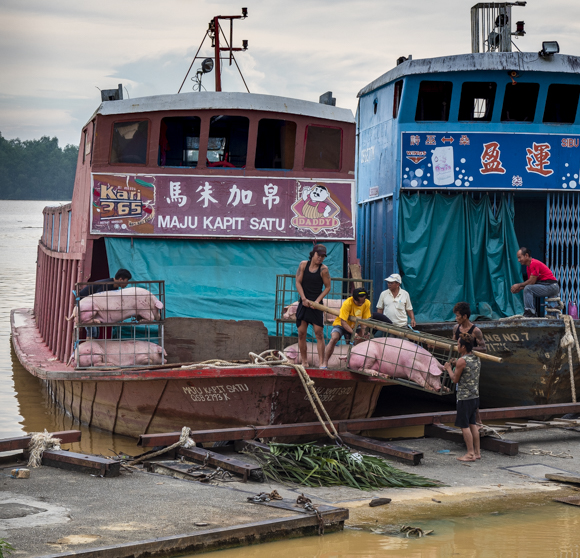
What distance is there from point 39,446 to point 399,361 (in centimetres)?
388

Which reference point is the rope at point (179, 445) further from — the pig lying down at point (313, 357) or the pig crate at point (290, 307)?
the pig crate at point (290, 307)

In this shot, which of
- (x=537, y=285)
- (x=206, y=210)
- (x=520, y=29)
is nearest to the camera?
(x=206, y=210)

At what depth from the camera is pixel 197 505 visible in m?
6.20

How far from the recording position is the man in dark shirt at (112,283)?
9664mm

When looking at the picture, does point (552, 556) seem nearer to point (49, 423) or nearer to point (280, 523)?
point (280, 523)

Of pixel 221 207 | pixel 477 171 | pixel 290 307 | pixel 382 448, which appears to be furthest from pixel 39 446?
pixel 477 171

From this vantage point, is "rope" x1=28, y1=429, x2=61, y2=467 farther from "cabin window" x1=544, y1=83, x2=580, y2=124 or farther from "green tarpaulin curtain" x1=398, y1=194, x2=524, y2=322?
"cabin window" x1=544, y1=83, x2=580, y2=124

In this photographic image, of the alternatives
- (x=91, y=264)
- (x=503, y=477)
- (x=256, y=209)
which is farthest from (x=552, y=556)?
(x=91, y=264)

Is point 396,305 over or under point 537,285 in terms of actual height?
under

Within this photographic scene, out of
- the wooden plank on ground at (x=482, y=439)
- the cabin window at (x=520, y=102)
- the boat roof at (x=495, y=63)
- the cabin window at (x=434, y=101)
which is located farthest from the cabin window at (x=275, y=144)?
the cabin window at (x=520, y=102)

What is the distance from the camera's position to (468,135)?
13.5 metres

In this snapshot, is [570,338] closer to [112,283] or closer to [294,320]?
[294,320]

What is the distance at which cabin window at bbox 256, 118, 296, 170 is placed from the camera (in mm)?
11477

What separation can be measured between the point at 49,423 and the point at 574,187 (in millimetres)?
9498
